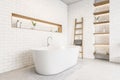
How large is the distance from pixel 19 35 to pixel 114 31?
3.44m

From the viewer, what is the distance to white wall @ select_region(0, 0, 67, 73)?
2.34 m

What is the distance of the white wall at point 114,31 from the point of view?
3.35 meters

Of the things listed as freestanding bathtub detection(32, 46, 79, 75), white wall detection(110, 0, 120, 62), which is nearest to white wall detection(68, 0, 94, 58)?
white wall detection(110, 0, 120, 62)

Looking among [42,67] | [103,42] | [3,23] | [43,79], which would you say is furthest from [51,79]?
[103,42]

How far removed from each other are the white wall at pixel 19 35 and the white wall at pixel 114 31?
95.9 inches

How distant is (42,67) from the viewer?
217 cm

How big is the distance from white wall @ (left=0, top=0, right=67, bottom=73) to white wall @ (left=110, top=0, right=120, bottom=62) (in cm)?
244

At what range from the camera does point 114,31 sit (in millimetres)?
3422

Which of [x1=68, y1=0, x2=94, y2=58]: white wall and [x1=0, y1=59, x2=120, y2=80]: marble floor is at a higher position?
[x1=68, y1=0, x2=94, y2=58]: white wall

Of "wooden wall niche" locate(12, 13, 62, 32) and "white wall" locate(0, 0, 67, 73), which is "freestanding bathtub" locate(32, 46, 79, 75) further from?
"wooden wall niche" locate(12, 13, 62, 32)

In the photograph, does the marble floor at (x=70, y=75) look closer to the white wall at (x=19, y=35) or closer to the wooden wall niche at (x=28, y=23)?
the white wall at (x=19, y=35)

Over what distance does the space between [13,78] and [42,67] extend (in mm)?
665

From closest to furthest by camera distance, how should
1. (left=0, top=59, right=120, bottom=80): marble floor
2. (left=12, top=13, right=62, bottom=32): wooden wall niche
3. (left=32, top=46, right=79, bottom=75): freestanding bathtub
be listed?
1. (left=0, top=59, right=120, bottom=80): marble floor
2. (left=32, top=46, right=79, bottom=75): freestanding bathtub
3. (left=12, top=13, right=62, bottom=32): wooden wall niche

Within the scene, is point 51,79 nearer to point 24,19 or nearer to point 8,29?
point 8,29
